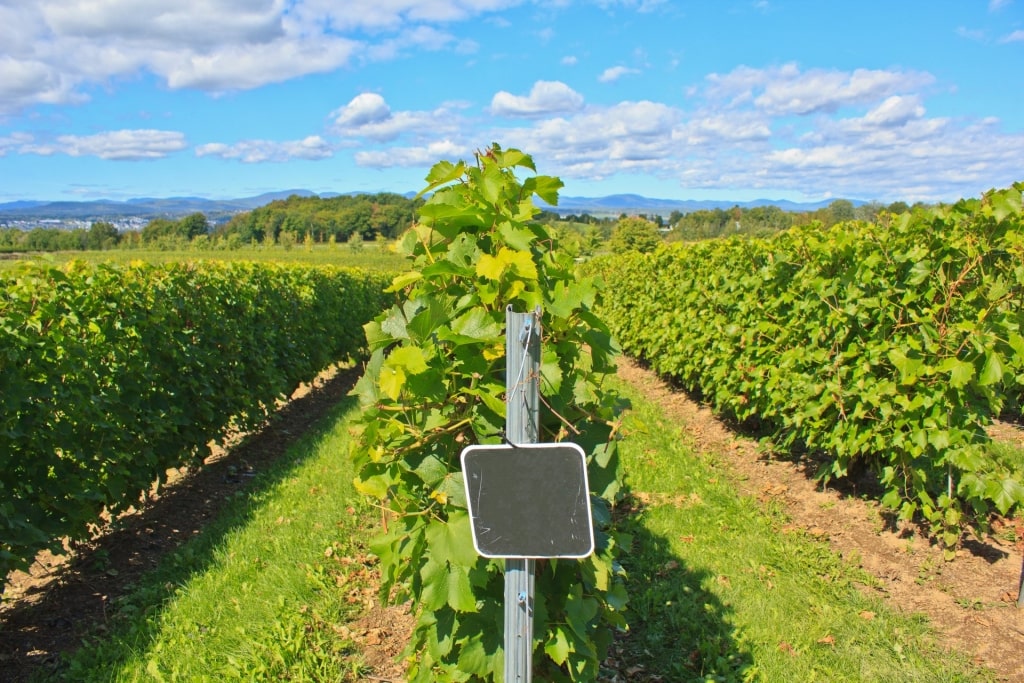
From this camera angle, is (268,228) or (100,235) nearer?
(100,235)

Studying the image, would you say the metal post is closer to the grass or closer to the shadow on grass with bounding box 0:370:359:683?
the grass

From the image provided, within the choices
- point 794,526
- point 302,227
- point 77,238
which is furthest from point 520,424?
point 302,227

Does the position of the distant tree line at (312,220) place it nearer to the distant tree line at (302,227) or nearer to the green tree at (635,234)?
the distant tree line at (302,227)

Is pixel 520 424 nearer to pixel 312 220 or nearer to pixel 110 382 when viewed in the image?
pixel 110 382

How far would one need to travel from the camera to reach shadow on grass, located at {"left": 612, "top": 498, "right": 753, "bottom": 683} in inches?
143

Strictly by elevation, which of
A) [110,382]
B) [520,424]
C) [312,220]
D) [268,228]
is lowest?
[110,382]

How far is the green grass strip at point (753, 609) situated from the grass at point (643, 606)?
0.01 meters

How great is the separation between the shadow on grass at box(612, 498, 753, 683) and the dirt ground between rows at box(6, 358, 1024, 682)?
3.95 feet

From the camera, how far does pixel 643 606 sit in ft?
13.9

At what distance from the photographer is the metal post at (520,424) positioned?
6.16 feet

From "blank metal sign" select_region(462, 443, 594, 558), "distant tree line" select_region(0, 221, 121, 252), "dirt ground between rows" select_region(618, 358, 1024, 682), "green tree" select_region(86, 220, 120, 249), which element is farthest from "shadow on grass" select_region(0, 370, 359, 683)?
"green tree" select_region(86, 220, 120, 249)

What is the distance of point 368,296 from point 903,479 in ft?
45.7

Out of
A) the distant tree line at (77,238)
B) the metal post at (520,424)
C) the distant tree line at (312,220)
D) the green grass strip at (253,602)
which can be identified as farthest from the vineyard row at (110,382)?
the distant tree line at (312,220)

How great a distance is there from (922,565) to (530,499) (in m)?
4.27
